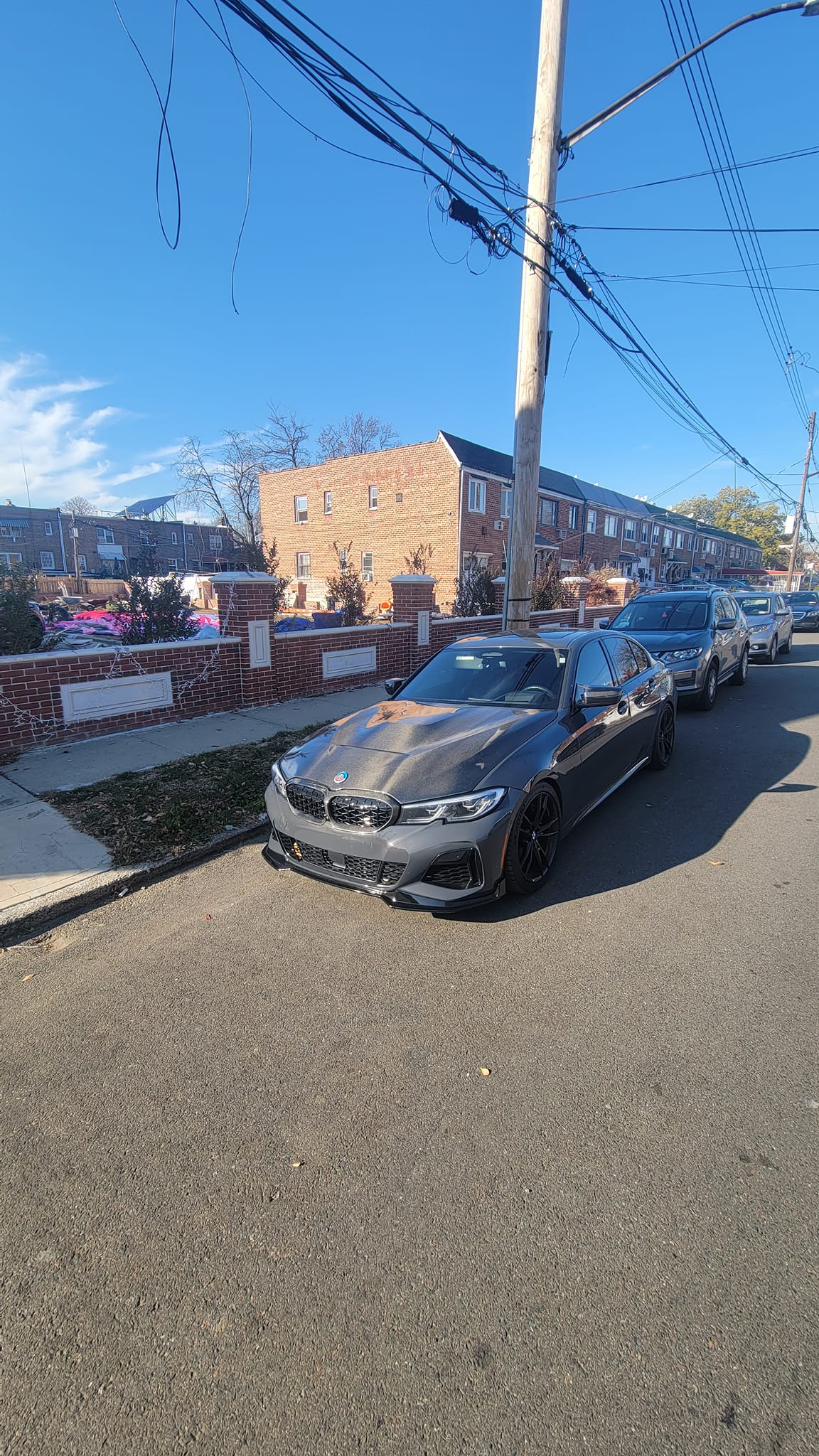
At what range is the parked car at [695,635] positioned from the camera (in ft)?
29.4

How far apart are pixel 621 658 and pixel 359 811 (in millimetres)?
3259

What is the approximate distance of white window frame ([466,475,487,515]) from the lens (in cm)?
2895

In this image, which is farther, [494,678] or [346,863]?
[494,678]

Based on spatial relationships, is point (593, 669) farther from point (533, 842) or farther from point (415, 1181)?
point (415, 1181)

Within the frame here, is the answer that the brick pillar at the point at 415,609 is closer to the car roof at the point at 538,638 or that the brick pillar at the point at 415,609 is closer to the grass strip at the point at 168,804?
the grass strip at the point at 168,804

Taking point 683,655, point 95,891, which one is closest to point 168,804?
point 95,891

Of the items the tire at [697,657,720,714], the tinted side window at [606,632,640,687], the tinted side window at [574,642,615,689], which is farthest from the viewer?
the tire at [697,657,720,714]

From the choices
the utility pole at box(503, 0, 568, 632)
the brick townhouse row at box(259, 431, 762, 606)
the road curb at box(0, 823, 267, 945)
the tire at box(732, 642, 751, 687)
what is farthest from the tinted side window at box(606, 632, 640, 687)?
the brick townhouse row at box(259, 431, 762, 606)

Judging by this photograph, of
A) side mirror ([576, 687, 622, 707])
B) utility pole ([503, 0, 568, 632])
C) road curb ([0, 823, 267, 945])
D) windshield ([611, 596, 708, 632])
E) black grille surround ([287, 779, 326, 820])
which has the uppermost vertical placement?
utility pole ([503, 0, 568, 632])

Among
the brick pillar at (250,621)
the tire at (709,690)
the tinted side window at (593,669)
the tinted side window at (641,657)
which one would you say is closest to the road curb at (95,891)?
the tinted side window at (593,669)

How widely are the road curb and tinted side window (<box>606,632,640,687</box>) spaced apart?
3.28 m

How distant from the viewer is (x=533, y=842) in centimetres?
385

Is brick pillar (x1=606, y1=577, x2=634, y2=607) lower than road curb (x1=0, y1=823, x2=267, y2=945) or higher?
higher

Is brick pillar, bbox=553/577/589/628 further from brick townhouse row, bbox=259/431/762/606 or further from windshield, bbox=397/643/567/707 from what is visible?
windshield, bbox=397/643/567/707
